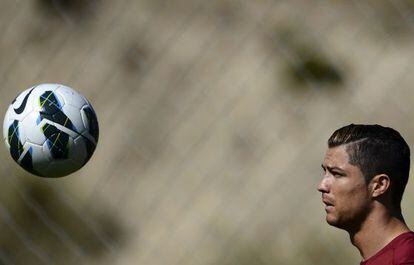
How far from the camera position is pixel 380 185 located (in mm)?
4609

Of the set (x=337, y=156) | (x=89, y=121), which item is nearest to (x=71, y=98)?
(x=89, y=121)

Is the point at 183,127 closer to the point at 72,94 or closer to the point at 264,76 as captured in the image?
the point at 264,76

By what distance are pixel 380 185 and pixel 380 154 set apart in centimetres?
13

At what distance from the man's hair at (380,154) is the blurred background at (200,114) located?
2096 millimetres

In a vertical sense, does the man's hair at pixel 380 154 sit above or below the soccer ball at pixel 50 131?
above

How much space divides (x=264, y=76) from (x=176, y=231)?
1065 millimetres

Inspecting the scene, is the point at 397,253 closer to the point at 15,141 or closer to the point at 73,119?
the point at 73,119

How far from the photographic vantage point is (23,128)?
19.3 ft

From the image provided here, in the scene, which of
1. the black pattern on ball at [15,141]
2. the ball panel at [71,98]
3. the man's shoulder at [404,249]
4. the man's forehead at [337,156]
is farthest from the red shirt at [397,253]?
the black pattern on ball at [15,141]

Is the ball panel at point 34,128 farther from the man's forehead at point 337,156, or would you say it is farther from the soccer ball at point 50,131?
the man's forehead at point 337,156

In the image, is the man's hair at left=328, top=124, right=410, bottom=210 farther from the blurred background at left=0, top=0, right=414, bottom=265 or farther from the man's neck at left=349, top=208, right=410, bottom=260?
the blurred background at left=0, top=0, right=414, bottom=265

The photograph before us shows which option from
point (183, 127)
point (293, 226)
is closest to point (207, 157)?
point (183, 127)

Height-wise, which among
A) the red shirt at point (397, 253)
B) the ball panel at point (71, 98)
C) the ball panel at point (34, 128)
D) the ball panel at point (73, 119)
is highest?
the red shirt at point (397, 253)

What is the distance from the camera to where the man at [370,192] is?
15.0 ft
